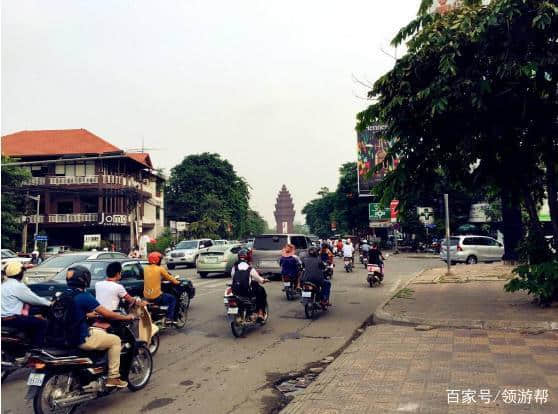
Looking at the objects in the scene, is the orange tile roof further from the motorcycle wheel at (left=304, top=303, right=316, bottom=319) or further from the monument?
the monument

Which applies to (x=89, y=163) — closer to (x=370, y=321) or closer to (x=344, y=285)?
(x=344, y=285)

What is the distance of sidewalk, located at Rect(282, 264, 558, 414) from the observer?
482 cm

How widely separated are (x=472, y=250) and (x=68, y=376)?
85.4 feet

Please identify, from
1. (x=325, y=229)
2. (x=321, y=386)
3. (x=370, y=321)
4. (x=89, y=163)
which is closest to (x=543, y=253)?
(x=370, y=321)

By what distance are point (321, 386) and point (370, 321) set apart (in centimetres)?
493

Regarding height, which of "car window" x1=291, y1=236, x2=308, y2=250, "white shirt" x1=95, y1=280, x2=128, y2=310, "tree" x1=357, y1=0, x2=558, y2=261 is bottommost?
"white shirt" x1=95, y1=280, x2=128, y2=310

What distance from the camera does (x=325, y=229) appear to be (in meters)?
97.9

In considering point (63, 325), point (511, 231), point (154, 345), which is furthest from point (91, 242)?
point (63, 325)

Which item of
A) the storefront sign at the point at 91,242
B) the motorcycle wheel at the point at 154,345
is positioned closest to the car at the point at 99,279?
the motorcycle wheel at the point at 154,345

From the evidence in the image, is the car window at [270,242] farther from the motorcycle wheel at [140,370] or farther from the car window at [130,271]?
the motorcycle wheel at [140,370]

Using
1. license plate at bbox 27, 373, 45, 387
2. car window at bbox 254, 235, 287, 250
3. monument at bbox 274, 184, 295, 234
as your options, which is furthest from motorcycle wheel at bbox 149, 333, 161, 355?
monument at bbox 274, 184, 295, 234

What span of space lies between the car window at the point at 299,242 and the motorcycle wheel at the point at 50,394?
540 inches

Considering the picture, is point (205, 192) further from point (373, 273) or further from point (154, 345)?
point (154, 345)

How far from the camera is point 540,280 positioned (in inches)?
379
